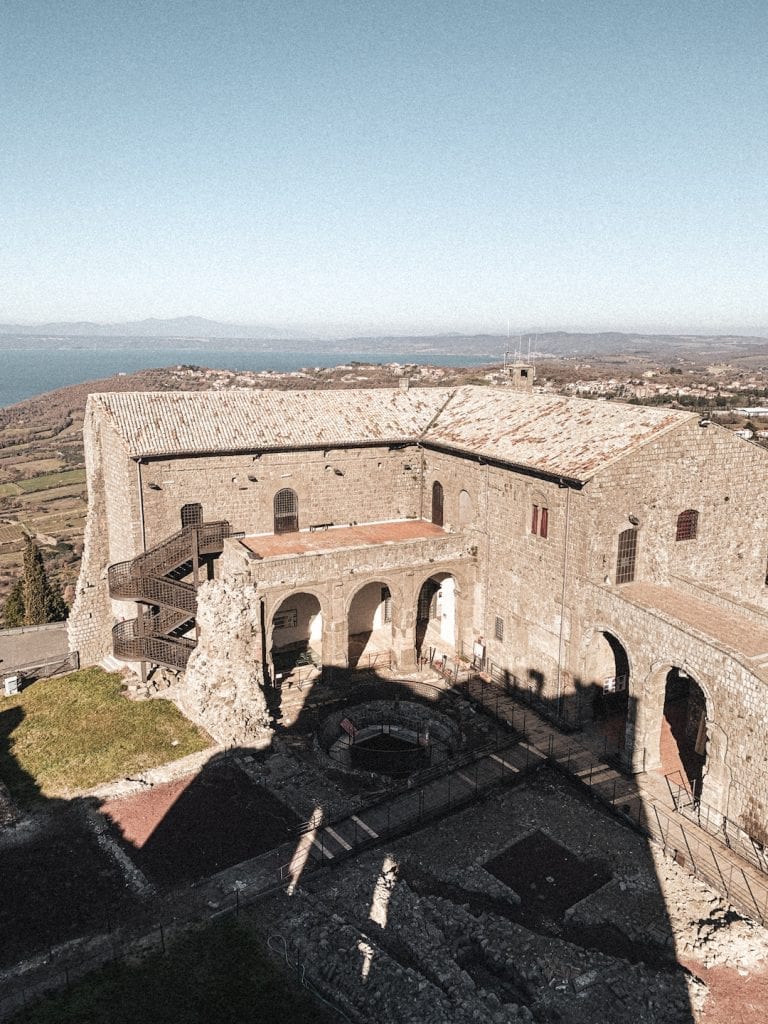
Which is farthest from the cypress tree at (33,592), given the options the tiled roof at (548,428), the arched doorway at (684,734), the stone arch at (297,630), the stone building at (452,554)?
the arched doorway at (684,734)

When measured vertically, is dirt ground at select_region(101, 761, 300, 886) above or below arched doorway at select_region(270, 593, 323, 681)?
below

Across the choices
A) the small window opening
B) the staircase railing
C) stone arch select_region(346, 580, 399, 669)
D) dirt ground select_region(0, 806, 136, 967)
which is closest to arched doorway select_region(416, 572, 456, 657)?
stone arch select_region(346, 580, 399, 669)

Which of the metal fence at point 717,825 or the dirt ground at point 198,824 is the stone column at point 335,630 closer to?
the dirt ground at point 198,824

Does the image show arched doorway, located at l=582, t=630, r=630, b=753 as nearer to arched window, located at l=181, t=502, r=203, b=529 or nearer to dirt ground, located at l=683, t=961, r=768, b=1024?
dirt ground, located at l=683, t=961, r=768, b=1024

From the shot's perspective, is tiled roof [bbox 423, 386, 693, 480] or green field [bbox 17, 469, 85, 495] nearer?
tiled roof [bbox 423, 386, 693, 480]

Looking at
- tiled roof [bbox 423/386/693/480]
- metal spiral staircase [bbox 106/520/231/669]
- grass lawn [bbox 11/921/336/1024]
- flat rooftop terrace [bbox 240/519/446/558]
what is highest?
tiled roof [bbox 423/386/693/480]

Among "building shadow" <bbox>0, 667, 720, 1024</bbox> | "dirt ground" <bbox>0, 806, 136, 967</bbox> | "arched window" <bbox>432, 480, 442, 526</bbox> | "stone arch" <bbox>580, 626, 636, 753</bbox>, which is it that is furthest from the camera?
"arched window" <bbox>432, 480, 442, 526</bbox>
